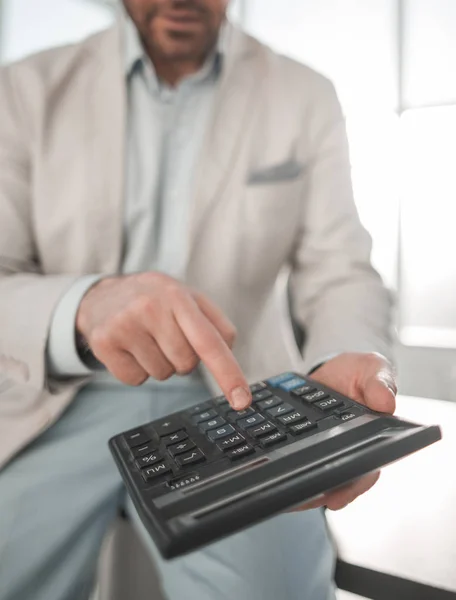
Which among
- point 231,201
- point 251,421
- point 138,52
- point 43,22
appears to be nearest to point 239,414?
point 251,421

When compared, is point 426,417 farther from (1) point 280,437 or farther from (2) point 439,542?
(1) point 280,437

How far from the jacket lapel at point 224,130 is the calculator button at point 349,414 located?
226 mm

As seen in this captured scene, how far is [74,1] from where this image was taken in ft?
2.22

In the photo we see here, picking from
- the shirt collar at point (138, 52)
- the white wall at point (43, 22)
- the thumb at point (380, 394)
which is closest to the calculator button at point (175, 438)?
the thumb at point (380, 394)

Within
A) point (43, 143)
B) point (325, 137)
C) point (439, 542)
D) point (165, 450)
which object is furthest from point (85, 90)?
point (439, 542)

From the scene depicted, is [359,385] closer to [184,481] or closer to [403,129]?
[184,481]

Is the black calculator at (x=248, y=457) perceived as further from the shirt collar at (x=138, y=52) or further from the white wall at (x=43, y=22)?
the white wall at (x=43, y=22)

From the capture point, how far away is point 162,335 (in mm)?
273

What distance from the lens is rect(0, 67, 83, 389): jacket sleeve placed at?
34cm

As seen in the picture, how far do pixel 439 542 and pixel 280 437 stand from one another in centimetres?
20

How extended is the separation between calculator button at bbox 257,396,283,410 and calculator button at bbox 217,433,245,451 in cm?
3

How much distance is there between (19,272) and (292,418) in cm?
27

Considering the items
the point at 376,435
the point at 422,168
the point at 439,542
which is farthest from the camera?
the point at 422,168

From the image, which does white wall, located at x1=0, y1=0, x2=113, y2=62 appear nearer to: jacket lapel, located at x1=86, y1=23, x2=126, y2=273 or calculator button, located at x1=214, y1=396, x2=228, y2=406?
jacket lapel, located at x1=86, y1=23, x2=126, y2=273
